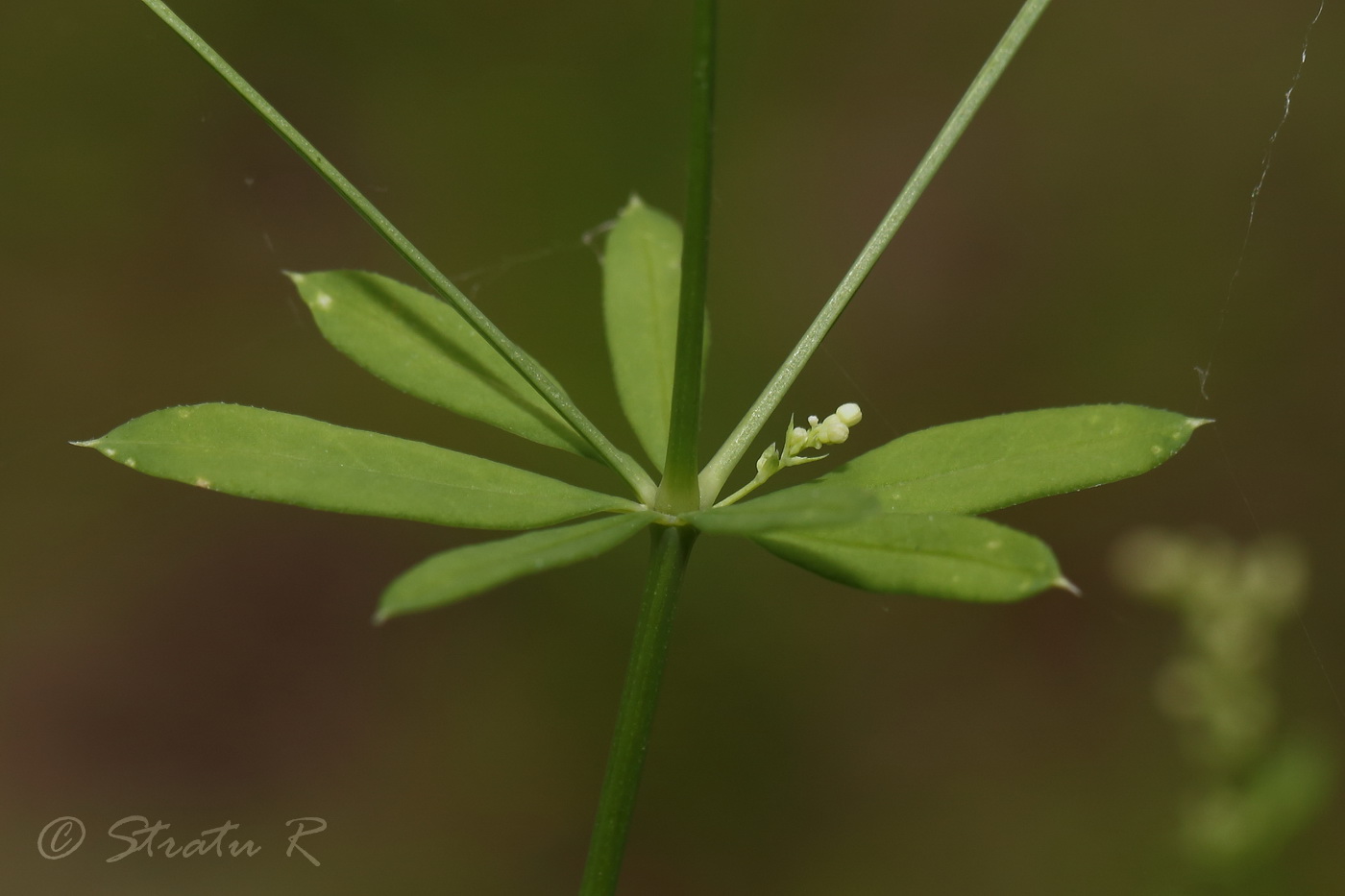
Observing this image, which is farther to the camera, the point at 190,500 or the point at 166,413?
the point at 190,500

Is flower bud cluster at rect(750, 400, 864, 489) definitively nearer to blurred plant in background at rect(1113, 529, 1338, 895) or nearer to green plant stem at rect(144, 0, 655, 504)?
green plant stem at rect(144, 0, 655, 504)

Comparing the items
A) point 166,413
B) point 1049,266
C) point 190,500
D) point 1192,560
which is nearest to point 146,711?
point 190,500

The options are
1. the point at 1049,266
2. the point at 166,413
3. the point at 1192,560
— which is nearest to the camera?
the point at 166,413

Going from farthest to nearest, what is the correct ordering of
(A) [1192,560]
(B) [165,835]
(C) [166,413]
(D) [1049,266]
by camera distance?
(D) [1049,266] < (B) [165,835] < (A) [1192,560] < (C) [166,413]

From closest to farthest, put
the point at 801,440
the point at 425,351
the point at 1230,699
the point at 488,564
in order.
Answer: the point at 488,564
the point at 801,440
the point at 425,351
the point at 1230,699

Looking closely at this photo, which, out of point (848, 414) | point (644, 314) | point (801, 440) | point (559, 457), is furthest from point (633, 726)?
point (559, 457)

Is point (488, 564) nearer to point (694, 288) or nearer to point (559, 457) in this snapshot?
point (694, 288)

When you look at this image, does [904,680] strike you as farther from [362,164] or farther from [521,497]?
[521,497]
